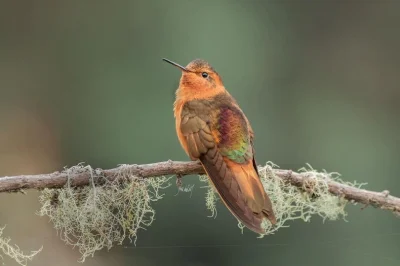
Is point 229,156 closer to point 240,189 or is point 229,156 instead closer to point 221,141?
point 221,141

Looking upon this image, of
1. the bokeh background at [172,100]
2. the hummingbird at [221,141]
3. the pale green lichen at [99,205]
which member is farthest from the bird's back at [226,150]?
the bokeh background at [172,100]

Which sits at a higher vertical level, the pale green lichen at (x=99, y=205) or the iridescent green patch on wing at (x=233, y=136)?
the iridescent green patch on wing at (x=233, y=136)

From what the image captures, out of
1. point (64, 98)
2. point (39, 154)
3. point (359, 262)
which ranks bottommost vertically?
point (359, 262)

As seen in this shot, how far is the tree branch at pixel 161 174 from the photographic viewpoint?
3146 millimetres

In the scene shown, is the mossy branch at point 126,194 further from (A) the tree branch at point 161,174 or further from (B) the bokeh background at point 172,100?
(B) the bokeh background at point 172,100

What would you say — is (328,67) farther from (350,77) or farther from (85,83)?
(85,83)

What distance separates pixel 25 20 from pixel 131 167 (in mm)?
6295

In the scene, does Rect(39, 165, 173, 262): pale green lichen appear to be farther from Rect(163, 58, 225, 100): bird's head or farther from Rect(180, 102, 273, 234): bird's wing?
Rect(163, 58, 225, 100): bird's head

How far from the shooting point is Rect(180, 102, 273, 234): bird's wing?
3.29m

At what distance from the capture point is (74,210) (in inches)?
137

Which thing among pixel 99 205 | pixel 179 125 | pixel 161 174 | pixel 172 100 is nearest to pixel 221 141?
pixel 179 125

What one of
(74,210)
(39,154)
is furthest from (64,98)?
(74,210)

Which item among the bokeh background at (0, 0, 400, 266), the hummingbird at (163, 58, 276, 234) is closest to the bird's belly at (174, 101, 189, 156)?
the hummingbird at (163, 58, 276, 234)

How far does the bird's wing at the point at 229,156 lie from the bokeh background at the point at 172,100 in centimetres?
203
